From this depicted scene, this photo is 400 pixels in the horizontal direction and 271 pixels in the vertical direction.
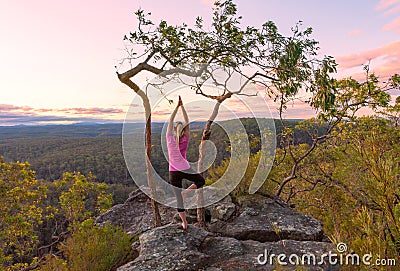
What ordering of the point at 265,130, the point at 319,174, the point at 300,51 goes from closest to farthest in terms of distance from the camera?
the point at 300,51 < the point at 265,130 < the point at 319,174

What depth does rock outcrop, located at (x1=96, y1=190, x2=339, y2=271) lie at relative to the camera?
18.5ft

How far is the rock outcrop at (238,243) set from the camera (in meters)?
5.65

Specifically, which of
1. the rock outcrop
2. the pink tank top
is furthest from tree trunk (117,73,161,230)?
the pink tank top

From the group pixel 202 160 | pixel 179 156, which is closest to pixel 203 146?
pixel 202 160

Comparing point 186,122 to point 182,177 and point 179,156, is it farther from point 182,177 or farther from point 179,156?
point 182,177

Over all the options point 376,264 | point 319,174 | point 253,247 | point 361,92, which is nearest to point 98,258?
point 253,247

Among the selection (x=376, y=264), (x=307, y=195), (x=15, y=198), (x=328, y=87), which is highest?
(x=328, y=87)

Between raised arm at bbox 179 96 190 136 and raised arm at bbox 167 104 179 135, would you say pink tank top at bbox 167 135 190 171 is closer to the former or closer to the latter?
raised arm at bbox 167 104 179 135

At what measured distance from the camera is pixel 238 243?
6.65 meters

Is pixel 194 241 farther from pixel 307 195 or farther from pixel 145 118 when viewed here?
pixel 307 195

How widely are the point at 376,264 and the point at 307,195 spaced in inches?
542

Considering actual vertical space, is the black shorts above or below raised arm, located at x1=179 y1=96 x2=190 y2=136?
below

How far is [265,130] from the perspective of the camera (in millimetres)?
9531

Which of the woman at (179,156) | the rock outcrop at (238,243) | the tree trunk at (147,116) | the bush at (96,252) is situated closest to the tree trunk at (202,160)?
the rock outcrop at (238,243)
